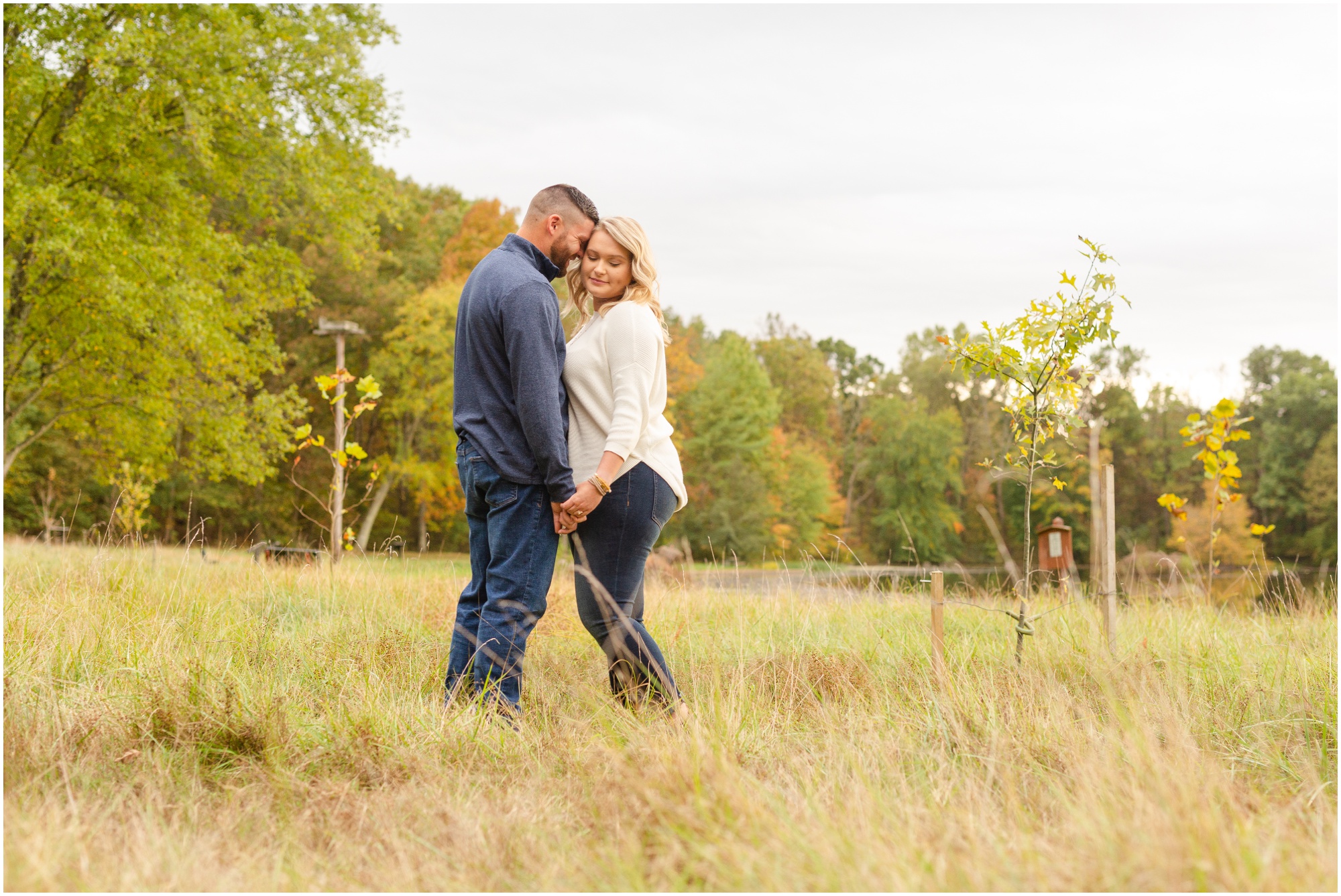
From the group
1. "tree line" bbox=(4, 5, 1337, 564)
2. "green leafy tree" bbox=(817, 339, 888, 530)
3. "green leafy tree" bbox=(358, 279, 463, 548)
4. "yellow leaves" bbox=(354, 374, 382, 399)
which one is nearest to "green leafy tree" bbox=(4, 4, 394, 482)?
"tree line" bbox=(4, 5, 1337, 564)

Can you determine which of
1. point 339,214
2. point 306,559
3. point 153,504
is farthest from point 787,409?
point 306,559

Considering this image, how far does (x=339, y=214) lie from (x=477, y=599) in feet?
37.9

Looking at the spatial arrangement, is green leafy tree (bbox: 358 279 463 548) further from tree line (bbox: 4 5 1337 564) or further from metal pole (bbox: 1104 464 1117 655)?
metal pole (bbox: 1104 464 1117 655)

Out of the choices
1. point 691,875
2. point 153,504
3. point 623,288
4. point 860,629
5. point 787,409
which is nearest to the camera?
point 691,875

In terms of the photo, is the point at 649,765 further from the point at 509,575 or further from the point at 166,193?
the point at 166,193

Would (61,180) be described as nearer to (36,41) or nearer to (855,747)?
(36,41)

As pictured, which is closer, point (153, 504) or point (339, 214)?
point (339, 214)

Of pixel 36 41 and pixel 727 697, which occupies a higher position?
pixel 36 41

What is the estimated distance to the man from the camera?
114 inches

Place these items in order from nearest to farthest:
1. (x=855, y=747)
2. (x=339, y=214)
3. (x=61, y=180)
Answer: (x=855, y=747), (x=61, y=180), (x=339, y=214)

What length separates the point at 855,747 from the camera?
2.58 meters

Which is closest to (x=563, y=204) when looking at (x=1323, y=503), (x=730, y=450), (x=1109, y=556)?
(x=1109, y=556)

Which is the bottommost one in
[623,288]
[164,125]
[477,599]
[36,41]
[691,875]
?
[691,875]

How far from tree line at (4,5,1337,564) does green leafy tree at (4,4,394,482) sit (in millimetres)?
40
